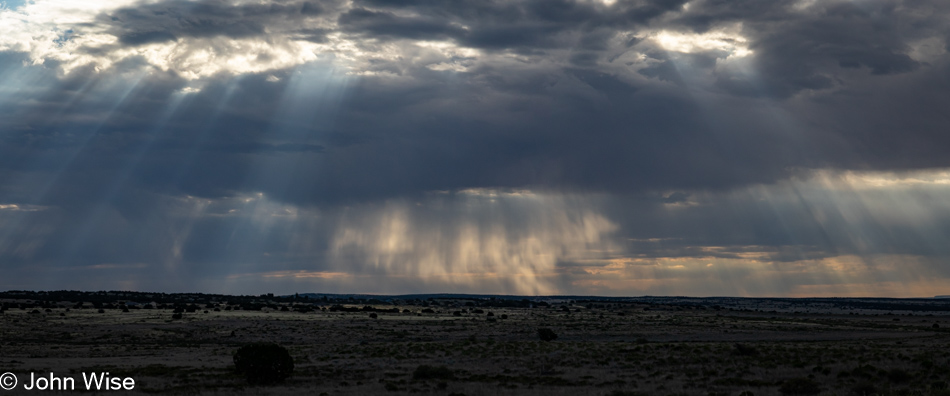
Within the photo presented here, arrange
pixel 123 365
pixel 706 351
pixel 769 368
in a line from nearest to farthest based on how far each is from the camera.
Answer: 1. pixel 769 368
2. pixel 123 365
3. pixel 706 351

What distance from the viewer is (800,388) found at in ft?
109

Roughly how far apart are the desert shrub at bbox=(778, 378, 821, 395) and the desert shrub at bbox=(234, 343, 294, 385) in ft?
84.8

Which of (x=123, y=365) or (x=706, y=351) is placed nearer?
(x=123, y=365)

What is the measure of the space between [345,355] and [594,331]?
42355 millimetres

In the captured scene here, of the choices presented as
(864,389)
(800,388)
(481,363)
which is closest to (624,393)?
(800,388)

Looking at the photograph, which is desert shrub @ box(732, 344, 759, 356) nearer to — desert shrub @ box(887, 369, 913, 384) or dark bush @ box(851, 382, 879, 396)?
desert shrub @ box(887, 369, 913, 384)

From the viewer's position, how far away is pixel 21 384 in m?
34.5

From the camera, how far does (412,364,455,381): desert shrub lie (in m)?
40.5

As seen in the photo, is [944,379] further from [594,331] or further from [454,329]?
[454,329]

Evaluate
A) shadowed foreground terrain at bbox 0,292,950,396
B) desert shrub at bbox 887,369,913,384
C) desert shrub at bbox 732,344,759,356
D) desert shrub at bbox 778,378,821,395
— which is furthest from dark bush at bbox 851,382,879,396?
desert shrub at bbox 732,344,759,356

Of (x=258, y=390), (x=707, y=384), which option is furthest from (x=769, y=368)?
(x=258, y=390)
